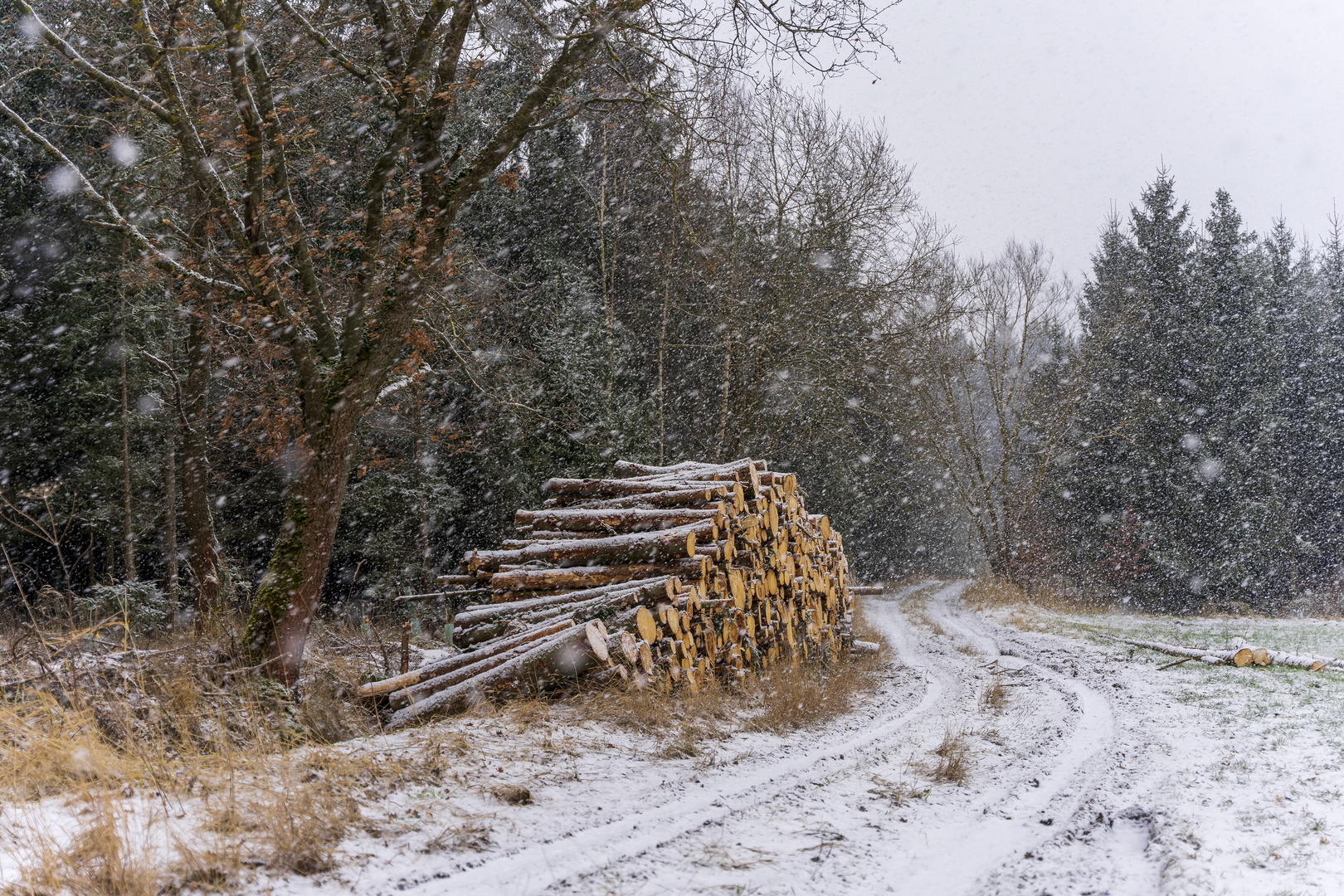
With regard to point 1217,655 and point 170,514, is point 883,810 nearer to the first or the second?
point 1217,655

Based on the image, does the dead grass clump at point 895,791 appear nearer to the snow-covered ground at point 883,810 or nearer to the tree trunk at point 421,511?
the snow-covered ground at point 883,810

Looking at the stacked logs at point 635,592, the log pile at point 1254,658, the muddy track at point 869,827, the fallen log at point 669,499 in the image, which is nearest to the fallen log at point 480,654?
the stacked logs at point 635,592

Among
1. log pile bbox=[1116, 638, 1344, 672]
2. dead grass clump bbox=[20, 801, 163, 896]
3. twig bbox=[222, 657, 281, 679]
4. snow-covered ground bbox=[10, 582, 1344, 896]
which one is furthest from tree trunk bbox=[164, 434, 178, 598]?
log pile bbox=[1116, 638, 1344, 672]

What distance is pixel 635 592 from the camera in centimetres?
691

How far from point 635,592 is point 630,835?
3.14 meters

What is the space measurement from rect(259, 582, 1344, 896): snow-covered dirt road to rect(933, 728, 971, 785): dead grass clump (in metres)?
0.03

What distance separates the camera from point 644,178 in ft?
68.8

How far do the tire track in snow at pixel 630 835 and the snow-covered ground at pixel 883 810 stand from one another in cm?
2

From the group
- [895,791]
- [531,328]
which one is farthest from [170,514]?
[895,791]

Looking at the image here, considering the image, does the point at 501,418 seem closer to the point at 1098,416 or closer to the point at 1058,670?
the point at 1058,670

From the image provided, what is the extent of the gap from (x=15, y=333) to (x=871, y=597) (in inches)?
1030

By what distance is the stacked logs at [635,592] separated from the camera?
6.21 m

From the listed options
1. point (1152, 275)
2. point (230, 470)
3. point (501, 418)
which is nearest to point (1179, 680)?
point (501, 418)

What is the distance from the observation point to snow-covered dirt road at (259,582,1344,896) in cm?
339
